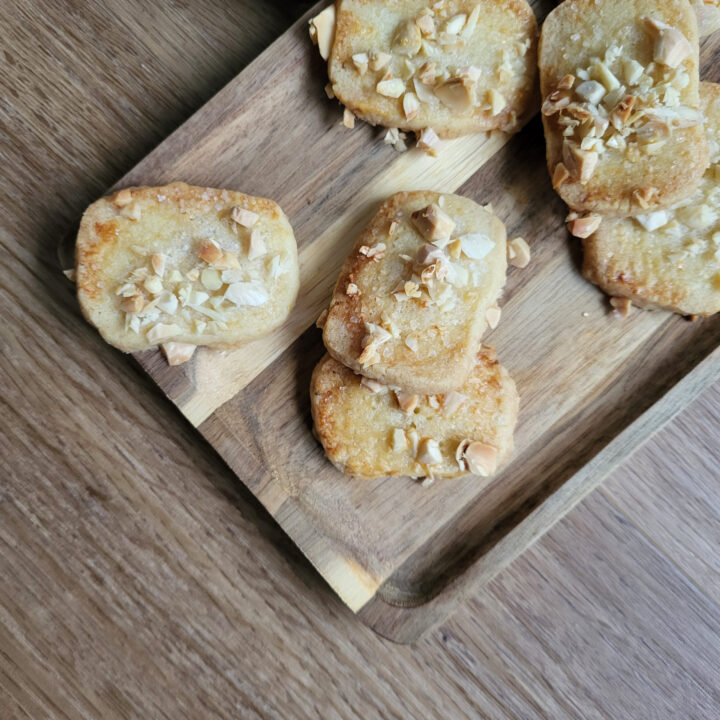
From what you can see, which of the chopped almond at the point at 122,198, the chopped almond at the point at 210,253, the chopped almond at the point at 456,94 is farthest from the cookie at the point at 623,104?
the chopped almond at the point at 122,198

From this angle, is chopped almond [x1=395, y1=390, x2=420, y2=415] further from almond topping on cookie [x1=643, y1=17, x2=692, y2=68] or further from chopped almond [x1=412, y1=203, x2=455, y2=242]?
almond topping on cookie [x1=643, y1=17, x2=692, y2=68]

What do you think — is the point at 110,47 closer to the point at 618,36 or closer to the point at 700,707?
the point at 618,36

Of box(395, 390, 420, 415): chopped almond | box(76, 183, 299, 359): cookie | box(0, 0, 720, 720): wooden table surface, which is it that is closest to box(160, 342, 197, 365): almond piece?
box(76, 183, 299, 359): cookie

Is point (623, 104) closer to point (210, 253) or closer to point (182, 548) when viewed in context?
point (210, 253)

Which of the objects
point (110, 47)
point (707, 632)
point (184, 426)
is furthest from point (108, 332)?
point (707, 632)

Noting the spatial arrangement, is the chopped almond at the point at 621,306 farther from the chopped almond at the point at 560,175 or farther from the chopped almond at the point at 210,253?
the chopped almond at the point at 210,253


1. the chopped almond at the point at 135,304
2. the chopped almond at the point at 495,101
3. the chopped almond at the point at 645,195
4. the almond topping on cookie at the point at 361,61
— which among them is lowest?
the chopped almond at the point at 645,195
